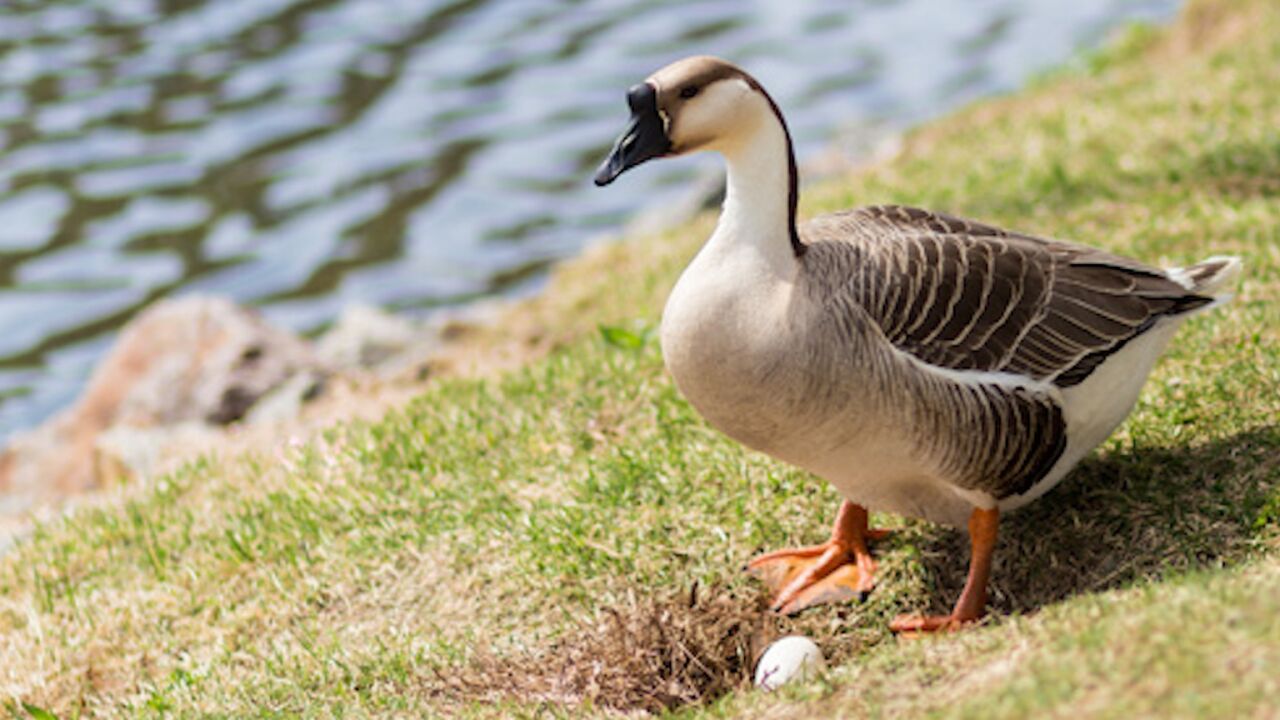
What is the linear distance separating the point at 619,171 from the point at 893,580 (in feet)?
5.39

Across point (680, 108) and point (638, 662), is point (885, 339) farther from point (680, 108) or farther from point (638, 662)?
point (638, 662)

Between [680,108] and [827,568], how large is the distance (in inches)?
60.8

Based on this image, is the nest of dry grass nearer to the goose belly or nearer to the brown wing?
the goose belly

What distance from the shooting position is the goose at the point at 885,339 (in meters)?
4.08

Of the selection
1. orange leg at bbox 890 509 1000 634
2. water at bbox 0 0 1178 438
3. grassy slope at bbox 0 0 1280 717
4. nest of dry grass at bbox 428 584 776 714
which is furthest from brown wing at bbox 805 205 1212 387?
water at bbox 0 0 1178 438

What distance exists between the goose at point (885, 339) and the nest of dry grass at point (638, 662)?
221 mm

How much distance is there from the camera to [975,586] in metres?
4.32

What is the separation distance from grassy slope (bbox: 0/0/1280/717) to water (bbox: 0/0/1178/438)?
16.6ft

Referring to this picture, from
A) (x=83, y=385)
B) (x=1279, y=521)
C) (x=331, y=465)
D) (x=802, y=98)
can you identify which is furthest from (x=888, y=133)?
(x=1279, y=521)

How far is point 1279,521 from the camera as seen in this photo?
169 inches

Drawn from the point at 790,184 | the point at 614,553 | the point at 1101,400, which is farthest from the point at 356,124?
the point at 1101,400

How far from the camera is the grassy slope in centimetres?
352

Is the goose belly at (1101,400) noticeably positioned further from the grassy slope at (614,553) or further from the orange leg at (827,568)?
the orange leg at (827,568)

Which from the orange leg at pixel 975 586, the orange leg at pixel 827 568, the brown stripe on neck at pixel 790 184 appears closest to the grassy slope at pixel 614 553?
the orange leg at pixel 827 568
